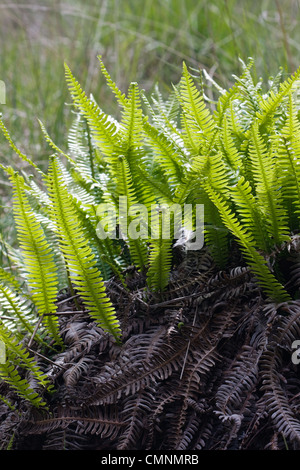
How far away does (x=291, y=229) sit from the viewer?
3.57 ft

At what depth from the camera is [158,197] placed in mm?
1125

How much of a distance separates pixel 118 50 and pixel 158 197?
2.33 m

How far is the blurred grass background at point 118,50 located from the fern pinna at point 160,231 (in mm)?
1236

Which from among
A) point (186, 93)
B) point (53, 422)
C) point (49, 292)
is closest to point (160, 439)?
point (53, 422)

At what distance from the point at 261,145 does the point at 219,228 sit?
0.64ft

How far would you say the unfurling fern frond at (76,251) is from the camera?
98 centimetres

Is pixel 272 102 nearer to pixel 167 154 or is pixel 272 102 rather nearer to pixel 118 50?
pixel 167 154

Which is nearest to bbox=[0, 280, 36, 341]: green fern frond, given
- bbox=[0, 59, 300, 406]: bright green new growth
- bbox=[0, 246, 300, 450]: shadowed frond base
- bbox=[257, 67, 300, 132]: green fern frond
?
bbox=[0, 59, 300, 406]: bright green new growth

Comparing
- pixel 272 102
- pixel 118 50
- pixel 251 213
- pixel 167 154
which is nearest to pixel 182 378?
pixel 251 213

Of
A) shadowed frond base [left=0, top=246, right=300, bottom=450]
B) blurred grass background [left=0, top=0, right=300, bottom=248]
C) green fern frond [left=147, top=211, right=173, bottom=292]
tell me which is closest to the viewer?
shadowed frond base [left=0, top=246, right=300, bottom=450]

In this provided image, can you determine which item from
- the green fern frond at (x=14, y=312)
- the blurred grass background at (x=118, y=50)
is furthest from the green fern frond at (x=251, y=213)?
the blurred grass background at (x=118, y=50)

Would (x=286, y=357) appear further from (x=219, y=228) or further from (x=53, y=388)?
(x=53, y=388)

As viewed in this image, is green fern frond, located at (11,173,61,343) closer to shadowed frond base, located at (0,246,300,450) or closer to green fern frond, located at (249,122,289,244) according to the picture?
shadowed frond base, located at (0,246,300,450)

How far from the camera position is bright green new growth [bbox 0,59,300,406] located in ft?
3.23
